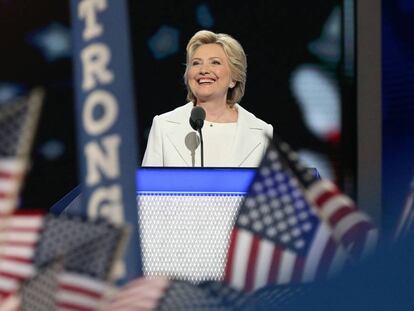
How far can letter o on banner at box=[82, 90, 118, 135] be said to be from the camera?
90cm

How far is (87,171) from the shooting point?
2.97 feet

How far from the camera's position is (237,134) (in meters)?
4.48

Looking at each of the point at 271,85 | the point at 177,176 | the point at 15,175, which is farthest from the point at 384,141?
the point at 15,175

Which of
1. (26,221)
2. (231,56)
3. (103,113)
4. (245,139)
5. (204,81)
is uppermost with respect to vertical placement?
(103,113)

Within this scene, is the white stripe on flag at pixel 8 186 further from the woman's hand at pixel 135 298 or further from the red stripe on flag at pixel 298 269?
the red stripe on flag at pixel 298 269

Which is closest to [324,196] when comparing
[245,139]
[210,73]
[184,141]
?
[184,141]

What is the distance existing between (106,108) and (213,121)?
3.63m

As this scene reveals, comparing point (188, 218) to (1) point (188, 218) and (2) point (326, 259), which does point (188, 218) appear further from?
(2) point (326, 259)

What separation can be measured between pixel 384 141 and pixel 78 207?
10.8ft

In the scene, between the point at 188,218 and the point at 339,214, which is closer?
the point at 339,214

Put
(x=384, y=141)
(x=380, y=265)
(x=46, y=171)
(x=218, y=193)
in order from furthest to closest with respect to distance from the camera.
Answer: (x=46, y=171) < (x=384, y=141) < (x=218, y=193) < (x=380, y=265)

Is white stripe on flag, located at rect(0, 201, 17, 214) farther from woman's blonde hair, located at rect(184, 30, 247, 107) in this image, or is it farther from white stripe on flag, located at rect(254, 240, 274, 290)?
woman's blonde hair, located at rect(184, 30, 247, 107)

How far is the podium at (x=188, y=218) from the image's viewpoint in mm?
1628

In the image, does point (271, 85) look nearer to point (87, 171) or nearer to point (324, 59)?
point (324, 59)
